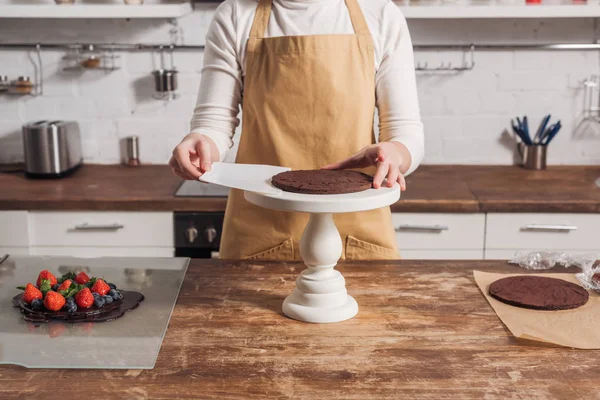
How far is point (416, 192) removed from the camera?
9.25 feet

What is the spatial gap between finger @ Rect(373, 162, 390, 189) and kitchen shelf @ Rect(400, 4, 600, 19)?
4.96ft

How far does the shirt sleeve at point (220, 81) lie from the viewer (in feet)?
6.29

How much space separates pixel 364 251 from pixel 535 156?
5.05ft

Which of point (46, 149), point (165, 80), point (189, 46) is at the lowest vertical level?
point (46, 149)

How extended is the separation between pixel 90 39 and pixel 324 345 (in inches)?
91.7

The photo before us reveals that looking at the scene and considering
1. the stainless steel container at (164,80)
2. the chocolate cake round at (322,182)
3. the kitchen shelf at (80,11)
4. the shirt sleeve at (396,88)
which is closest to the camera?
the chocolate cake round at (322,182)

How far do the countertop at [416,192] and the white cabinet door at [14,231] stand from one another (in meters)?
0.03

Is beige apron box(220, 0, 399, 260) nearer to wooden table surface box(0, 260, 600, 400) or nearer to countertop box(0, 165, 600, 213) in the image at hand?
wooden table surface box(0, 260, 600, 400)

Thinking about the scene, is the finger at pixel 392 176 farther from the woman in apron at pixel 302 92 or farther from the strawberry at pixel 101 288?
the strawberry at pixel 101 288

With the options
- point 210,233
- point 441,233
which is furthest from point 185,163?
point 441,233

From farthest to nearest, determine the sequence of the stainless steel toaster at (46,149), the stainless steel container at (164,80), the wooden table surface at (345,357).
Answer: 1. the stainless steel container at (164,80)
2. the stainless steel toaster at (46,149)
3. the wooden table surface at (345,357)

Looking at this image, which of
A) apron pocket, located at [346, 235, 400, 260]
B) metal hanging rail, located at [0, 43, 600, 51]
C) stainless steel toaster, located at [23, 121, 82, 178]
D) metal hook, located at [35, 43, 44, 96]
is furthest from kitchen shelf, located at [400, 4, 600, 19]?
metal hook, located at [35, 43, 44, 96]

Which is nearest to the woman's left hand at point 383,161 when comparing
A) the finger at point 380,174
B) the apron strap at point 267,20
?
the finger at point 380,174

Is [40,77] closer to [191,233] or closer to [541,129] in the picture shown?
[191,233]
